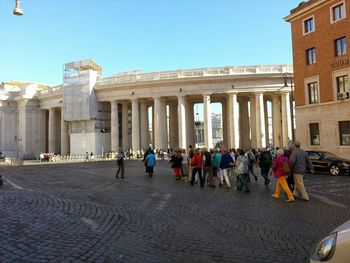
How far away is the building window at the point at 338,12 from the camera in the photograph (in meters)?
26.5

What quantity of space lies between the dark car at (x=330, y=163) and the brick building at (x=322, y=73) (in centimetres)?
632

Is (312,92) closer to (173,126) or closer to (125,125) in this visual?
(173,126)

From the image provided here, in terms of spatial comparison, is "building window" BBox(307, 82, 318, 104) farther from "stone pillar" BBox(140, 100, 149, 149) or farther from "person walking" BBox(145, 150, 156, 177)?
"stone pillar" BBox(140, 100, 149, 149)

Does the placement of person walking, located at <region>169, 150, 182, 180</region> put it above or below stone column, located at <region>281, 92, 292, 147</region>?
below

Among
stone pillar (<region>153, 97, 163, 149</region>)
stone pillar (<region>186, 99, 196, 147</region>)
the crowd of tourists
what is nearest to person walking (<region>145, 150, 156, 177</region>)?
the crowd of tourists

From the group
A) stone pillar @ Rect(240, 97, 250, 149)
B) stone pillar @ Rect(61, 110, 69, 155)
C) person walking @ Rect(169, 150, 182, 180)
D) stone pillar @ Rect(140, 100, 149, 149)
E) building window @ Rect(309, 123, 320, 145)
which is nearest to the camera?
person walking @ Rect(169, 150, 182, 180)

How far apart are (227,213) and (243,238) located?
2395 millimetres

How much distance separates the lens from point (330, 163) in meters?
19.9

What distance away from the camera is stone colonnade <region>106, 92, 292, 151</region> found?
44.8m

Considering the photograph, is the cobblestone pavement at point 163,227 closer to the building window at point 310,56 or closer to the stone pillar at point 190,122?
the building window at point 310,56

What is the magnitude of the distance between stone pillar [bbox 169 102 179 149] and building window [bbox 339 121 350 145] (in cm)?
3086

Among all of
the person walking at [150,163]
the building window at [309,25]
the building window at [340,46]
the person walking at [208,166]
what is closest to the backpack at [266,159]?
the person walking at [208,166]

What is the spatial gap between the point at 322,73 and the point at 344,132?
5.39 meters

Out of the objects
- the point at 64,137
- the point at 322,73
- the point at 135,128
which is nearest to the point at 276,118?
the point at 135,128
